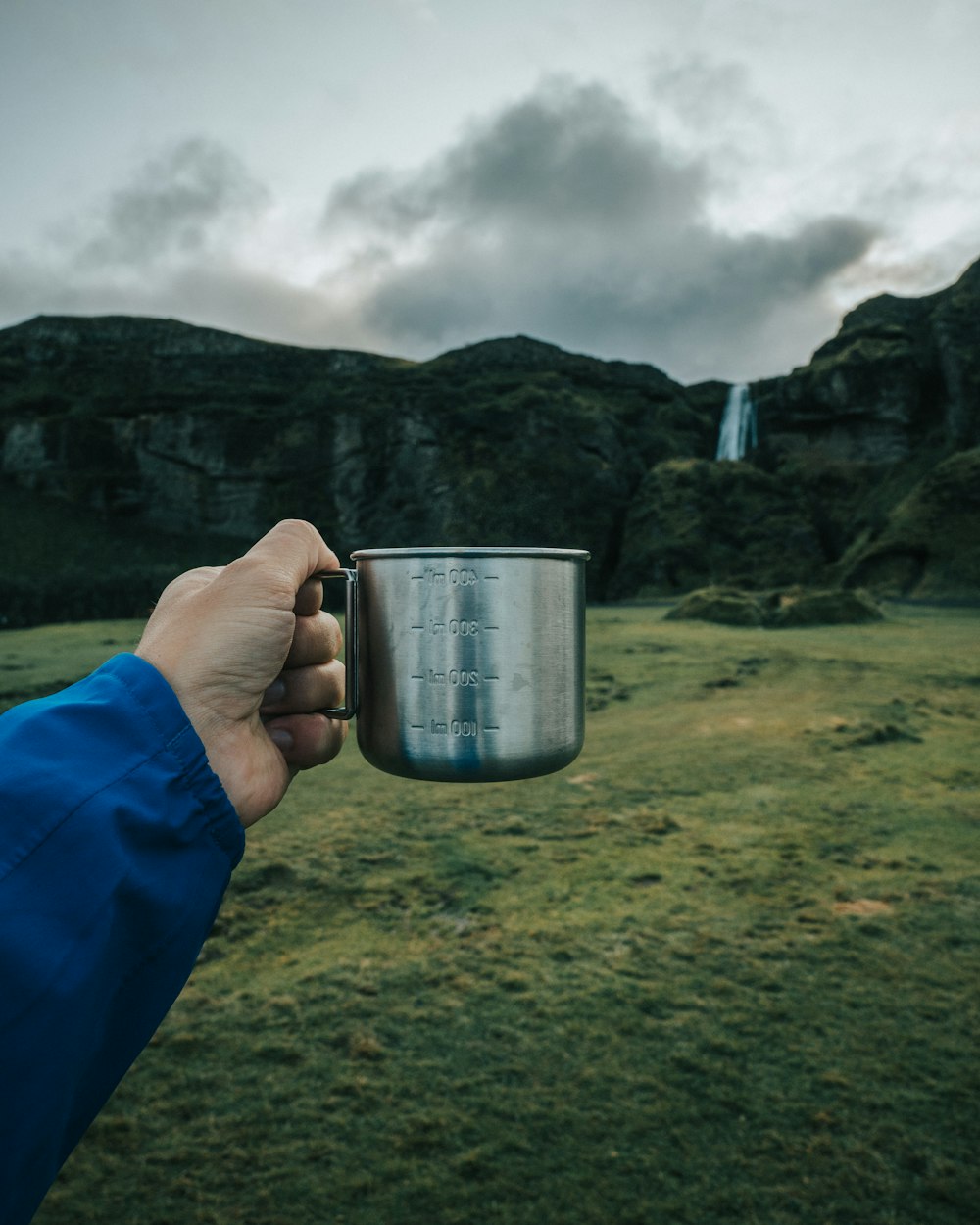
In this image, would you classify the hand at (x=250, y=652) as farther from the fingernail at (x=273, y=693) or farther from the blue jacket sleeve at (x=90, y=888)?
the blue jacket sleeve at (x=90, y=888)

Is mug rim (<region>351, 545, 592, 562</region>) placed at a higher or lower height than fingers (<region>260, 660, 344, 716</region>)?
higher

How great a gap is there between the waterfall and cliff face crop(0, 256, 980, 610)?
24.5 inches

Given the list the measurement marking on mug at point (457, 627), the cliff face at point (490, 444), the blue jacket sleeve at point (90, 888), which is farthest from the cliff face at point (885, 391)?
the blue jacket sleeve at point (90, 888)

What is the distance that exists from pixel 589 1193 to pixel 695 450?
3361cm

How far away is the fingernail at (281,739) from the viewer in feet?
4.24

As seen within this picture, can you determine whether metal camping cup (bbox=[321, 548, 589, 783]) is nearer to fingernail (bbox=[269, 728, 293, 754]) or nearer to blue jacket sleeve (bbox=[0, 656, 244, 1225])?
fingernail (bbox=[269, 728, 293, 754])

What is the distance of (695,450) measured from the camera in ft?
110

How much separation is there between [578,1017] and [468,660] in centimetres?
125

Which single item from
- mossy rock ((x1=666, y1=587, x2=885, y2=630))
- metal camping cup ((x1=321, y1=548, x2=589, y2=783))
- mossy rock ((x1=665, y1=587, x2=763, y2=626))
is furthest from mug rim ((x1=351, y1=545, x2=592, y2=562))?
mossy rock ((x1=665, y1=587, x2=763, y2=626))

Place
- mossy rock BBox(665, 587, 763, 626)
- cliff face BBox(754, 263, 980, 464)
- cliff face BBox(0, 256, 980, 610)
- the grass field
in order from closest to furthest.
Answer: the grass field < mossy rock BBox(665, 587, 763, 626) < cliff face BBox(0, 256, 980, 610) < cliff face BBox(754, 263, 980, 464)

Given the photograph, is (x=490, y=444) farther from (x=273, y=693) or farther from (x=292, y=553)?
(x=292, y=553)

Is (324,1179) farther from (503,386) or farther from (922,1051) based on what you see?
(503,386)

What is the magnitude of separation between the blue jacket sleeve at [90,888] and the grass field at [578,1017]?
0.88 metres

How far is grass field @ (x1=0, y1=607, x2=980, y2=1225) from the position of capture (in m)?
1.50
